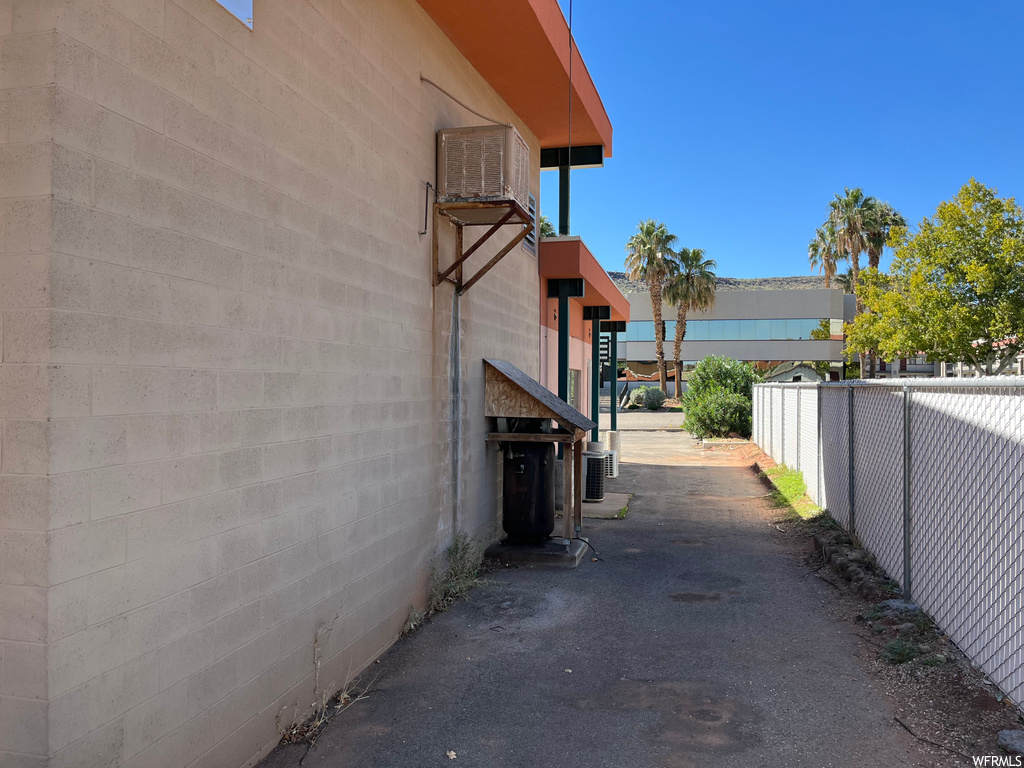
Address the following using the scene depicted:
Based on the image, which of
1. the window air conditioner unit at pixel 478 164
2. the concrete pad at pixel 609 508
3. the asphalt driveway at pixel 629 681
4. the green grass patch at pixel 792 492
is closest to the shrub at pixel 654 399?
the green grass patch at pixel 792 492

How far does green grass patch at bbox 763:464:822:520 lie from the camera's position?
10841mm

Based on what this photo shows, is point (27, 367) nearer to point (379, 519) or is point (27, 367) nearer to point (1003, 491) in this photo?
point (379, 519)

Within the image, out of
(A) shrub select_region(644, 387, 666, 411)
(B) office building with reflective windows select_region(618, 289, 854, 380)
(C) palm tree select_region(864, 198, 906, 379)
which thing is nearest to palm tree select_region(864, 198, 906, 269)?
(C) palm tree select_region(864, 198, 906, 379)

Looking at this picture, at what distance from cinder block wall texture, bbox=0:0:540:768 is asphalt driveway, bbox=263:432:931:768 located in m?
0.55

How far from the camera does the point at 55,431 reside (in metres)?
2.71

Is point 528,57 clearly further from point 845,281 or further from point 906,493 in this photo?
point 845,281

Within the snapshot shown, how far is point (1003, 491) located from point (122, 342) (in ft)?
15.4

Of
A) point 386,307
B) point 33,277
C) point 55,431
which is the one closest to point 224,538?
point 55,431

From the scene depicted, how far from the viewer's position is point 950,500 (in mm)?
5176

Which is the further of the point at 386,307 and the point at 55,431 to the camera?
the point at 386,307

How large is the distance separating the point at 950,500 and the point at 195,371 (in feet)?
16.3

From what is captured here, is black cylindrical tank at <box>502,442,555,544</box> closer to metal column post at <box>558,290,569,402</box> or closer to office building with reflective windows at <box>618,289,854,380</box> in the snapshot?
metal column post at <box>558,290,569,402</box>

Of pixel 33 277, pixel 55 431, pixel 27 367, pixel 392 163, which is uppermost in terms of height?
pixel 392 163

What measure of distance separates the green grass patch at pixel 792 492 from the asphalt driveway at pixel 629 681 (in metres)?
2.69
